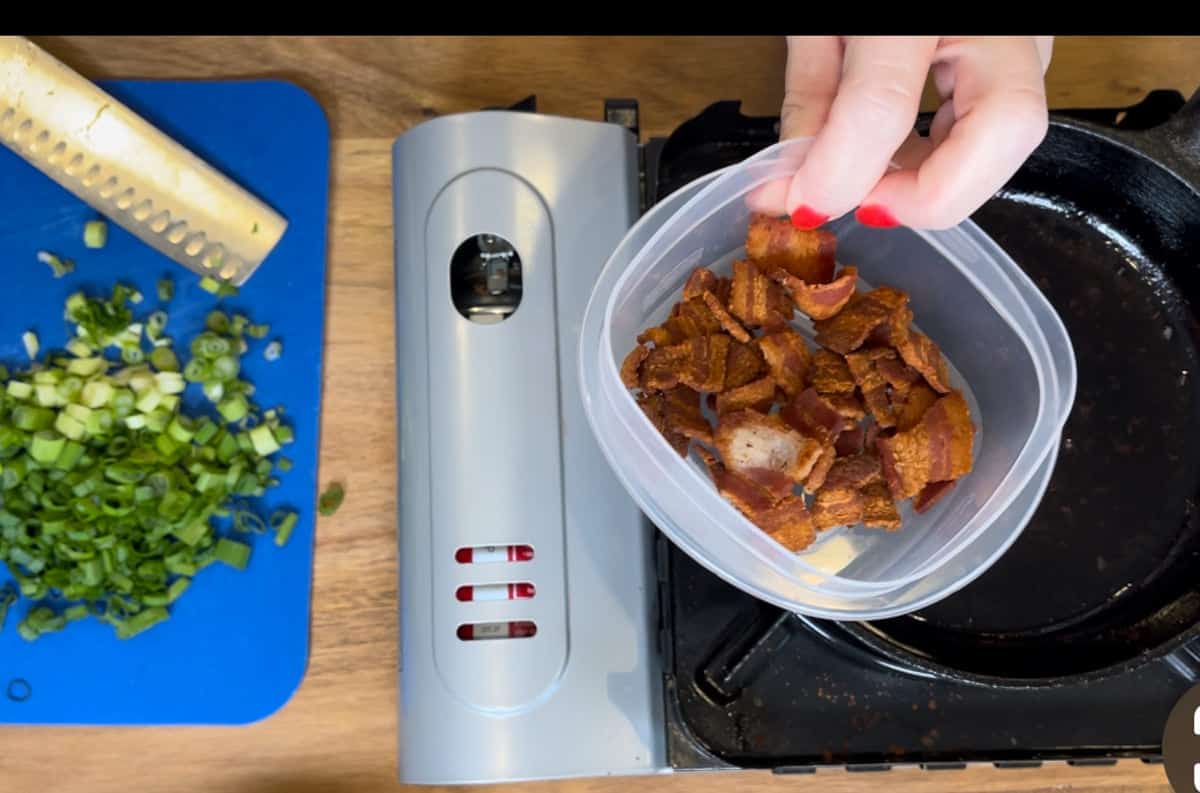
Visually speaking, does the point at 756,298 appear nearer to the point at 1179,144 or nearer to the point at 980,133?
the point at 980,133

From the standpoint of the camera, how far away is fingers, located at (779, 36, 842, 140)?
2.04 ft

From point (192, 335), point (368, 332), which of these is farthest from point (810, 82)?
point (192, 335)

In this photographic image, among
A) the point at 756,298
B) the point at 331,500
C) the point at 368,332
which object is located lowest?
the point at 331,500

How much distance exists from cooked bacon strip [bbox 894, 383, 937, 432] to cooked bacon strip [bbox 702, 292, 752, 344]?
12 centimetres

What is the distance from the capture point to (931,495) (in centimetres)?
71

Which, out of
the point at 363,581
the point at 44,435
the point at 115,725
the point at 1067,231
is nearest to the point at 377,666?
the point at 363,581

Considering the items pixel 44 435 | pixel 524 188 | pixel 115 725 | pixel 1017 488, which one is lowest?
pixel 115 725

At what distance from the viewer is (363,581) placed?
804 mm

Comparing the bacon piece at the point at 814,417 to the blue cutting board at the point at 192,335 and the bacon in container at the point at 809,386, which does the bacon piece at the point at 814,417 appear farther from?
the blue cutting board at the point at 192,335

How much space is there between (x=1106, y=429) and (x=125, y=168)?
0.82 m

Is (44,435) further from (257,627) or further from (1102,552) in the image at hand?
(1102,552)

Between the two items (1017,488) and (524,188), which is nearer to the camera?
(1017,488)
